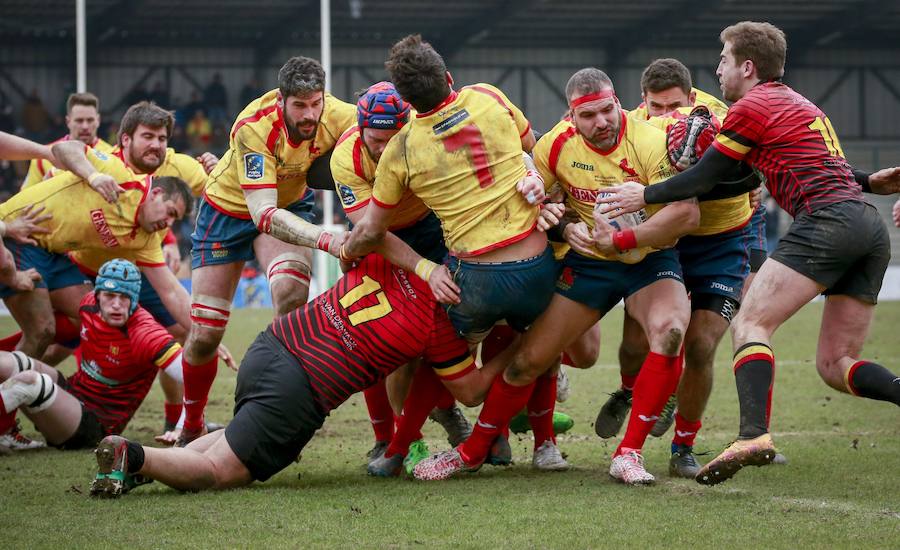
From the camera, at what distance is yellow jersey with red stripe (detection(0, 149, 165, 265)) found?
8.07 metres

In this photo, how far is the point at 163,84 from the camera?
30.8 metres

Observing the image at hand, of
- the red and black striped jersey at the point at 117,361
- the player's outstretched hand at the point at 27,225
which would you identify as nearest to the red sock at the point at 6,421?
the red and black striped jersey at the point at 117,361

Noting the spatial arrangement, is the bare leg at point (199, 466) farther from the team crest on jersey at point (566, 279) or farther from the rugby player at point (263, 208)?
the team crest on jersey at point (566, 279)

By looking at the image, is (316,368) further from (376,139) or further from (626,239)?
(626,239)

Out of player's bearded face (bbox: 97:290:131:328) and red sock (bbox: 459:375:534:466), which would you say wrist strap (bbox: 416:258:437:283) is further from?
player's bearded face (bbox: 97:290:131:328)

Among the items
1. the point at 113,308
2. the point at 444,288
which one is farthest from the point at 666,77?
the point at 113,308

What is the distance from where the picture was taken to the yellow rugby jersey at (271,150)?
6.79 m

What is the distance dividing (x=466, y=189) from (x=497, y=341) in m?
1.20

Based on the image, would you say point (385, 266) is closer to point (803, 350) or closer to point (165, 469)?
point (165, 469)

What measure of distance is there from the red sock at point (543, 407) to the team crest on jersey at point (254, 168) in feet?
6.72

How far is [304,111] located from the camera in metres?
6.70

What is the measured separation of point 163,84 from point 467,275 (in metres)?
26.8

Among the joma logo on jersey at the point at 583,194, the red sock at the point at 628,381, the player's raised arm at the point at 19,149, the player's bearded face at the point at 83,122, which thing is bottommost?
the red sock at the point at 628,381

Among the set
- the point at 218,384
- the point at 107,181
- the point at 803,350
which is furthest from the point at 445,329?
the point at 803,350
